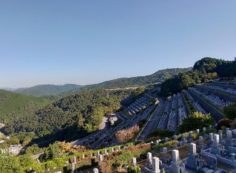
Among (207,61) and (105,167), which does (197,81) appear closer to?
(207,61)

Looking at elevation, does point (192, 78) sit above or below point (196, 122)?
above

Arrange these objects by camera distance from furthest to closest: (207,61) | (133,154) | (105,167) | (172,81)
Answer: (207,61), (172,81), (133,154), (105,167)

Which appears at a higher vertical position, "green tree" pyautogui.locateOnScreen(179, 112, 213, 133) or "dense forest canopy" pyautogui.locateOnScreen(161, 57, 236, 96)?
"dense forest canopy" pyautogui.locateOnScreen(161, 57, 236, 96)

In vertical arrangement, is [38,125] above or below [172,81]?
below

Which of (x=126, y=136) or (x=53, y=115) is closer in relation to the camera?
(x=126, y=136)

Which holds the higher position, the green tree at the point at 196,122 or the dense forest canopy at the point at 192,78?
the dense forest canopy at the point at 192,78

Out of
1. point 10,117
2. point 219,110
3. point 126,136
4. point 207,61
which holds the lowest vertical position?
point 10,117

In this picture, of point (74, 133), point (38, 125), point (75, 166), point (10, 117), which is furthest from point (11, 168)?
point (10, 117)

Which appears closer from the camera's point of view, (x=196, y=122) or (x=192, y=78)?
(x=196, y=122)

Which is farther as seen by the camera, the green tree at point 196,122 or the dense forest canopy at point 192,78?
the dense forest canopy at point 192,78

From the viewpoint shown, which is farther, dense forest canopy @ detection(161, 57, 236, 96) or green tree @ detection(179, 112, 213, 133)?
dense forest canopy @ detection(161, 57, 236, 96)

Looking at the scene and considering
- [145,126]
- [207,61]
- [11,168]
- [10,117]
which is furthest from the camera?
[10,117]
